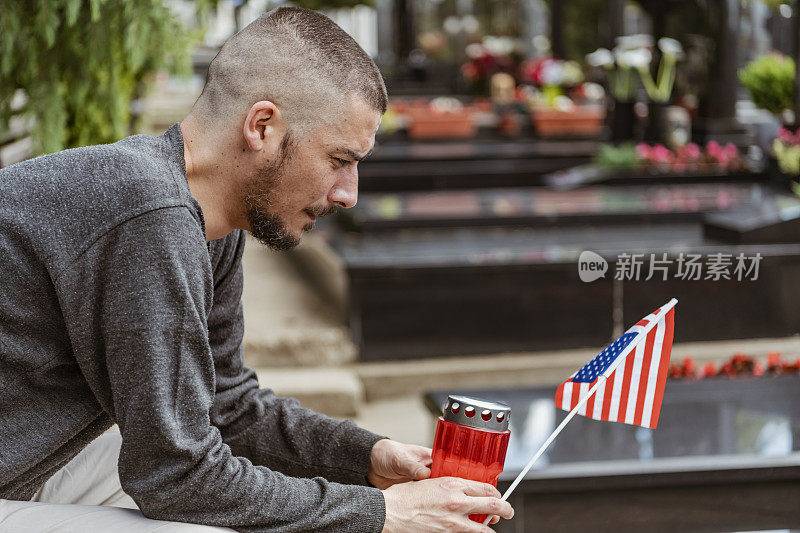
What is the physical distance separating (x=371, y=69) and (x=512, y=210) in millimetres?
4926

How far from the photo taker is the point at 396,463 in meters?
2.02

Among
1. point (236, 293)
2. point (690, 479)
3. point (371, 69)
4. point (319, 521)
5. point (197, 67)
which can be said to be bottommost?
point (197, 67)

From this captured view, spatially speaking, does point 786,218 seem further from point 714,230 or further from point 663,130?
point 663,130

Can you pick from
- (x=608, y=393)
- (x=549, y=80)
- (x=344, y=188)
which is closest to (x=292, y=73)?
(x=344, y=188)

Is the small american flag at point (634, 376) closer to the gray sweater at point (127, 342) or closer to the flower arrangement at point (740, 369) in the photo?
the gray sweater at point (127, 342)

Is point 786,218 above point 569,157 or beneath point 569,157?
above

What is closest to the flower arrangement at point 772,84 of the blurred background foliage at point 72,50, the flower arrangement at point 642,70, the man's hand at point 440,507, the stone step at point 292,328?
the flower arrangement at point 642,70

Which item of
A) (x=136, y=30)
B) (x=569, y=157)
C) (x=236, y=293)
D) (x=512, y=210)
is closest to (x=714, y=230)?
(x=512, y=210)

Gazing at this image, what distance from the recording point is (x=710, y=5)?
32.3ft

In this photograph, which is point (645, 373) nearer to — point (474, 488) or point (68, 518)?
point (474, 488)

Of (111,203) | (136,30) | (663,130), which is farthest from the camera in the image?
(663,130)

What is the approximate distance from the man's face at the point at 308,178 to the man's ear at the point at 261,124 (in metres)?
0.03

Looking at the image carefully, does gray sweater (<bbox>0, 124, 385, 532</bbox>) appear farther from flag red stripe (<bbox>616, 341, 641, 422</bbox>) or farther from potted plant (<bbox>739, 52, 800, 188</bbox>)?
potted plant (<bbox>739, 52, 800, 188</bbox>)

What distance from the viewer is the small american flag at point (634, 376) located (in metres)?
2.02
